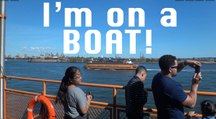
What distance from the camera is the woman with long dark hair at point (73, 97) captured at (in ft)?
14.9

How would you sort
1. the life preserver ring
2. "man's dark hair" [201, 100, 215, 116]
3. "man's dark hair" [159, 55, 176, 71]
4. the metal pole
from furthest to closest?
the metal pole, the life preserver ring, "man's dark hair" [201, 100, 215, 116], "man's dark hair" [159, 55, 176, 71]

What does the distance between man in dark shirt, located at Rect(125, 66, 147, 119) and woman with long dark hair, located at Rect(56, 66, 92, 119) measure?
659 millimetres

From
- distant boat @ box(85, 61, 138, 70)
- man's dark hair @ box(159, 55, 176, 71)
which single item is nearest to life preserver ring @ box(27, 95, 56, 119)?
man's dark hair @ box(159, 55, 176, 71)

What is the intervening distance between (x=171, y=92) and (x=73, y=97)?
4.48 feet

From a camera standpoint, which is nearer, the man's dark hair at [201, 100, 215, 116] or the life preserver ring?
the man's dark hair at [201, 100, 215, 116]

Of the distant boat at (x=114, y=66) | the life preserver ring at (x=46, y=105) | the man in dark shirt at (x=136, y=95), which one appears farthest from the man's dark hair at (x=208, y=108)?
the distant boat at (x=114, y=66)

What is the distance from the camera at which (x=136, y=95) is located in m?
4.89

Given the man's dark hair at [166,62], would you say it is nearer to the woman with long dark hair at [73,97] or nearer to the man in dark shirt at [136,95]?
the man in dark shirt at [136,95]

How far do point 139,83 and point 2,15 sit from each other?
3601 mm

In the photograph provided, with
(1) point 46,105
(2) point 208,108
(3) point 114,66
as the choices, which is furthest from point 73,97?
(3) point 114,66

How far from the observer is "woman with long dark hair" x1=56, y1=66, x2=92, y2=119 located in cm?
453

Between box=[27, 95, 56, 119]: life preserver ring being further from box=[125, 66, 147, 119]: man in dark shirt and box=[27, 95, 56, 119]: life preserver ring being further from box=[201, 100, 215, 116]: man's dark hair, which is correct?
box=[201, 100, 215, 116]: man's dark hair

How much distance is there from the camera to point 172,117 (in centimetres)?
393

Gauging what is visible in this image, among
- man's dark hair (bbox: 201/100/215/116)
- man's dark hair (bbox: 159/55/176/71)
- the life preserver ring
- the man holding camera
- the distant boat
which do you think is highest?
man's dark hair (bbox: 159/55/176/71)
